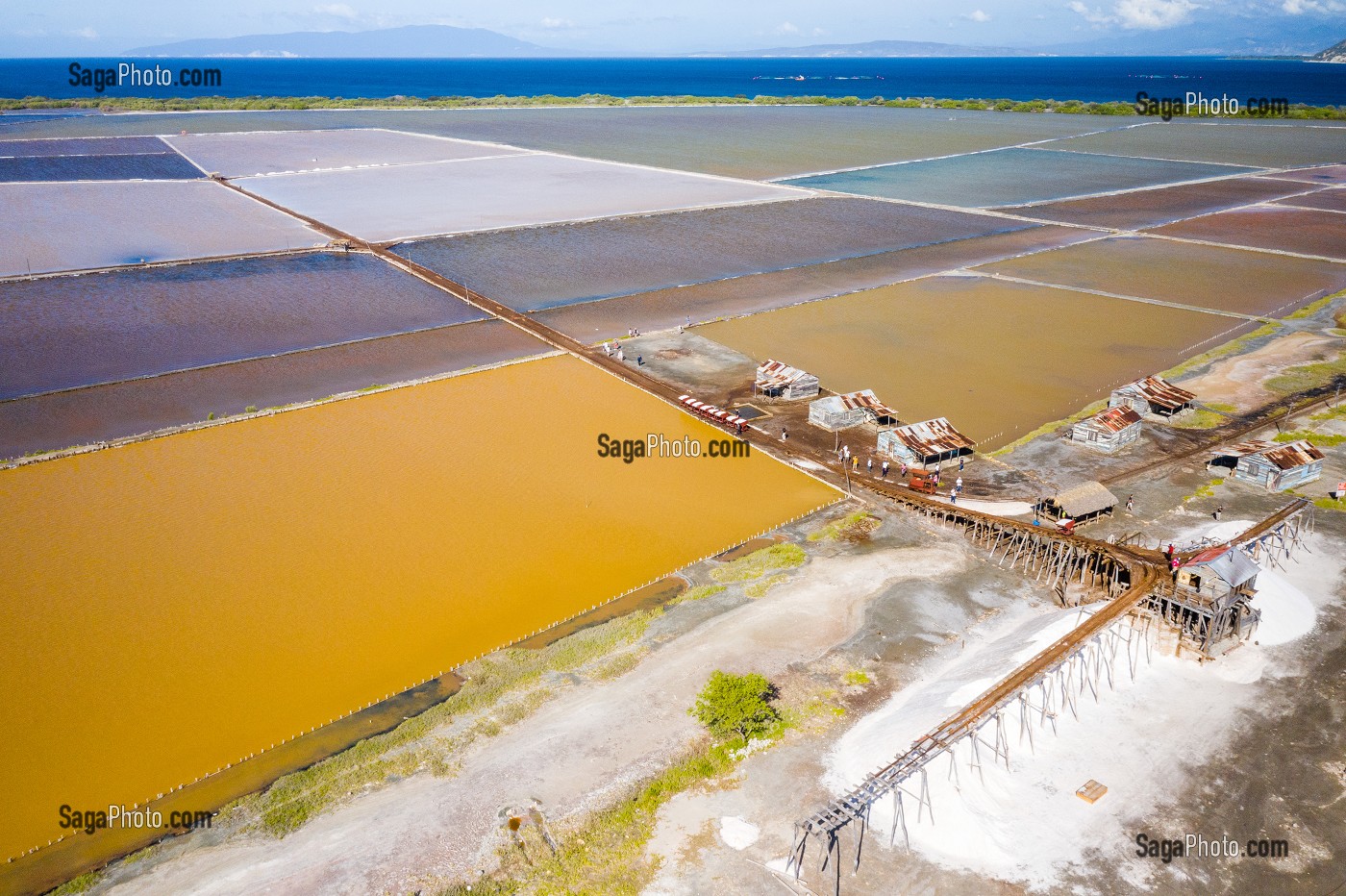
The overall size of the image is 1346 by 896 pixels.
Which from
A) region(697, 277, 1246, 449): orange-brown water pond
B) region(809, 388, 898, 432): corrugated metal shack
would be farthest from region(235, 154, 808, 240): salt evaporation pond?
region(809, 388, 898, 432): corrugated metal shack

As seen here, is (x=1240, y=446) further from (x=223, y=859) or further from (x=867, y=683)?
(x=223, y=859)

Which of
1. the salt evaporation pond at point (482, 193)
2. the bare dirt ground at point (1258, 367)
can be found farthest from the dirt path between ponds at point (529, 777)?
the salt evaporation pond at point (482, 193)

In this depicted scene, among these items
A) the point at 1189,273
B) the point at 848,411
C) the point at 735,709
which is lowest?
the point at 735,709

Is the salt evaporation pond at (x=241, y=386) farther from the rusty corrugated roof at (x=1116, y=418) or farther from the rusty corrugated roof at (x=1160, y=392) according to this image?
the rusty corrugated roof at (x=1160, y=392)

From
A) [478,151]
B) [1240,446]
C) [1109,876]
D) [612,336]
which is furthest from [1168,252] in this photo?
[478,151]

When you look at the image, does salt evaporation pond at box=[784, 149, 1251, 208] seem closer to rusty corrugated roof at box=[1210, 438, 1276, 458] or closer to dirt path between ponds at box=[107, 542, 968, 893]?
rusty corrugated roof at box=[1210, 438, 1276, 458]

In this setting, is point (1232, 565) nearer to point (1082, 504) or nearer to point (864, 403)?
point (1082, 504)

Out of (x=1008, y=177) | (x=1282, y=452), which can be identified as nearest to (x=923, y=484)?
(x=1282, y=452)
